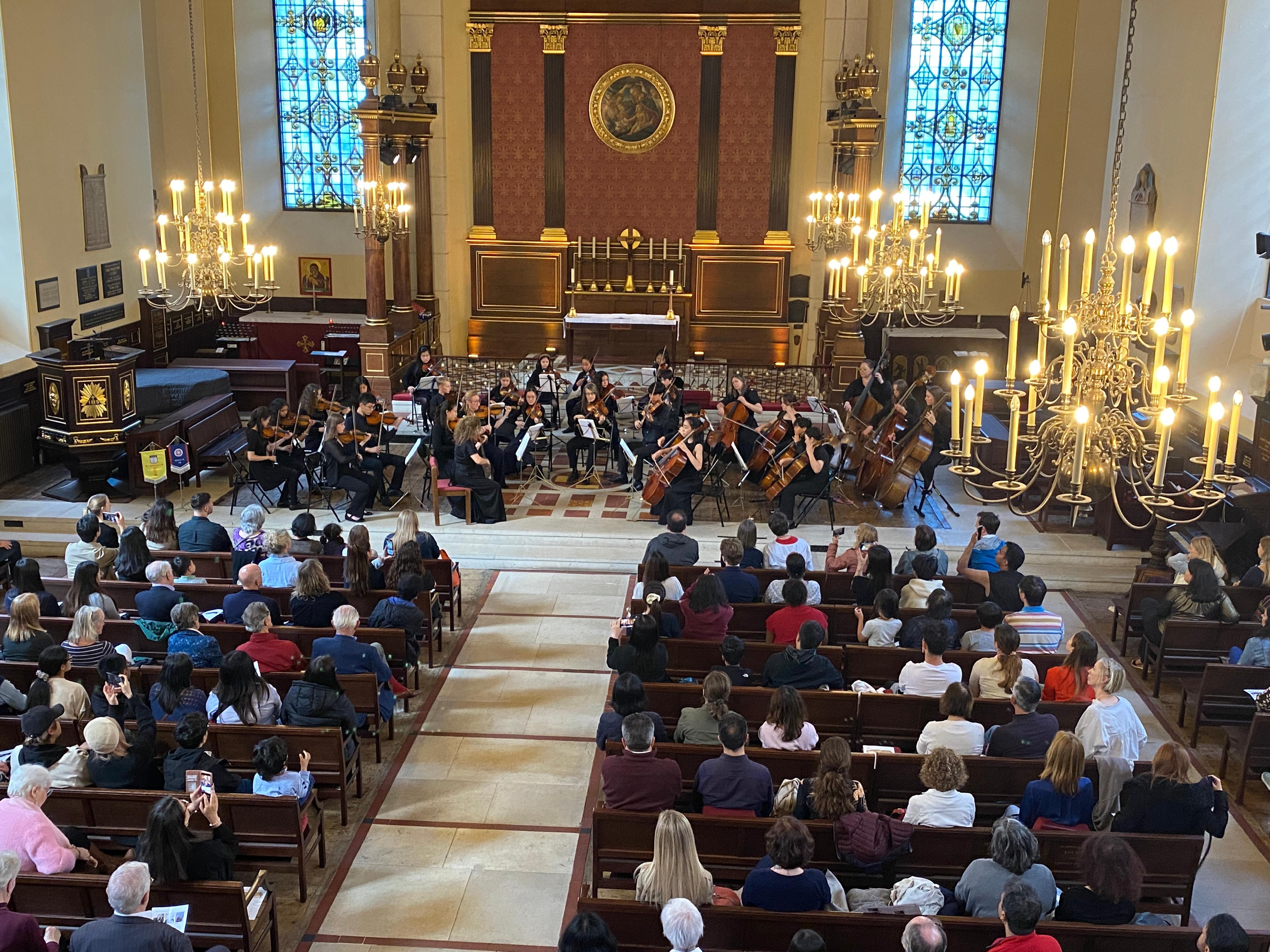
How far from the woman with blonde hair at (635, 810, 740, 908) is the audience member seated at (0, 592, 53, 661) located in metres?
4.99

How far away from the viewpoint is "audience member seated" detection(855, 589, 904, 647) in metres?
8.78

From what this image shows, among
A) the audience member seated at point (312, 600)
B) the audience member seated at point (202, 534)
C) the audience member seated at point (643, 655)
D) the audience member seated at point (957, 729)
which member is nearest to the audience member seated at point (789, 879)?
the audience member seated at point (957, 729)

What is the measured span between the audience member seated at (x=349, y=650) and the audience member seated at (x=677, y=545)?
281 centimetres

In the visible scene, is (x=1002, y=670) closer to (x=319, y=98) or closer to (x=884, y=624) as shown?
(x=884, y=624)

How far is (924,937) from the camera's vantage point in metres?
4.84

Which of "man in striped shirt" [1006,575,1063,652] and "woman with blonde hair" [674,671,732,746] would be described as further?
"man in striped shirt" [1006,575,1063,652]

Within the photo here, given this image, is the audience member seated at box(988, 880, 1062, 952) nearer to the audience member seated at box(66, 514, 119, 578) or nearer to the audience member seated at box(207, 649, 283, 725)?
the audience member seated at box(207, 649, 283, 725)

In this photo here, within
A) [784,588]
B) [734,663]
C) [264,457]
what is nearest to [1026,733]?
[734,663]

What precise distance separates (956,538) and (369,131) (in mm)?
10430

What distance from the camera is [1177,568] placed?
10.5m

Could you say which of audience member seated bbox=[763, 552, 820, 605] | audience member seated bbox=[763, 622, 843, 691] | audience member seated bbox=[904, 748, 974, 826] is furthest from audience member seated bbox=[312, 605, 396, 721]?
audience member seated bbox=[904, 748, 974, 826]

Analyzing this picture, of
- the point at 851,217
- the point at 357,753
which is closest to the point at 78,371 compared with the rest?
the point at 357,753

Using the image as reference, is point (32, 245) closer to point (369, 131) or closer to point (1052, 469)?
point (369, 131)

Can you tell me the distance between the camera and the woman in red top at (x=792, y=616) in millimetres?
8852
